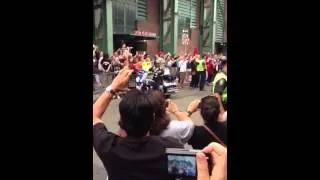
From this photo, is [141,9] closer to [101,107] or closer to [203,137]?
[101,107]

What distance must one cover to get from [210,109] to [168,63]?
270 mm

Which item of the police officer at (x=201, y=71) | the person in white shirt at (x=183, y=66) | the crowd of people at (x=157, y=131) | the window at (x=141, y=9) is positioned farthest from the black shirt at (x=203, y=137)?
the window at (x=141, y=9)

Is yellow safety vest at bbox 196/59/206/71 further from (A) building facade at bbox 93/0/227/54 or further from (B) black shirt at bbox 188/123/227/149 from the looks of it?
(B) black shirt at bbox 188/123/227/149

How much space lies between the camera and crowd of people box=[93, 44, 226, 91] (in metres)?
1.73

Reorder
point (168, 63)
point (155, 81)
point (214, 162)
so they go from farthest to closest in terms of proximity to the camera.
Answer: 1. point (168, 63)
2. point (155, 81)
3. point (214, 162)


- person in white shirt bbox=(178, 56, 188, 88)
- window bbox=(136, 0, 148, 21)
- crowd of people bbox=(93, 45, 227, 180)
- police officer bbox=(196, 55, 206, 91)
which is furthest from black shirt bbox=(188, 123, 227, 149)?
window bbox=(136, 0, 148, 21)

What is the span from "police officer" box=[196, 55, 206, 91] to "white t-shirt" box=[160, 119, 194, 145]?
144 millimetres

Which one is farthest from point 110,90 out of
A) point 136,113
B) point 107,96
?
point 136,113

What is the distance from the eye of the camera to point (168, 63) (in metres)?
1.82

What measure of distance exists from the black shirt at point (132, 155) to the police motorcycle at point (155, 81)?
174 mm

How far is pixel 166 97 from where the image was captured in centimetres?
169
